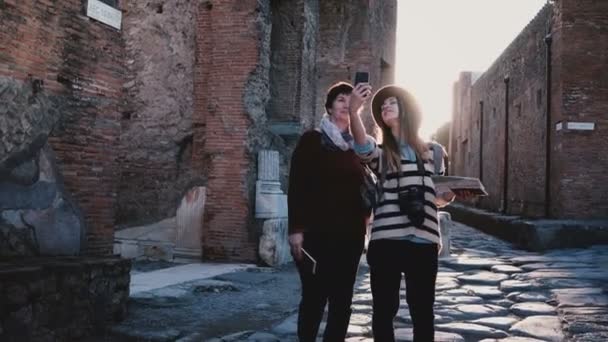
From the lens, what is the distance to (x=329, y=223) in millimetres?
3057

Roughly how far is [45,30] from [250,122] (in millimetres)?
3938

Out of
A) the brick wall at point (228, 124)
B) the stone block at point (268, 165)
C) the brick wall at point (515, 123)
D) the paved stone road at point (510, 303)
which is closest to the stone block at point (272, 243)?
the brick wall at point (228, 124)

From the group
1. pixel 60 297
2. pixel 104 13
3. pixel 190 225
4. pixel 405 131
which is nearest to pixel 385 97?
pixel 405 131

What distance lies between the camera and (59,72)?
4801 mm

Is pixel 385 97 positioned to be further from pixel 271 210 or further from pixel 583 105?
pixel 583 105

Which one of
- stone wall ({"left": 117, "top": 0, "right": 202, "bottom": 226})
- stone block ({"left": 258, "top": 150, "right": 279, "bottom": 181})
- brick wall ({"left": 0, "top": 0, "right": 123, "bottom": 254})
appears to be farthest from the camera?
stone wall ({"left": 117, "top": 0, "right": 202, "bottom": 226})

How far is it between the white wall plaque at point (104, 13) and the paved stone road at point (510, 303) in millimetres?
2773

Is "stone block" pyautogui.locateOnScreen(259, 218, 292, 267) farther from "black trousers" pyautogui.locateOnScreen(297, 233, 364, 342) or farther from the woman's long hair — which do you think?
the woman's long hair

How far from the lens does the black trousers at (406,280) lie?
2.79 meters

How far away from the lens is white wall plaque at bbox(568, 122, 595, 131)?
42.7 feet

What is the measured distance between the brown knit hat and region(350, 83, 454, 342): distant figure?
0.04ft

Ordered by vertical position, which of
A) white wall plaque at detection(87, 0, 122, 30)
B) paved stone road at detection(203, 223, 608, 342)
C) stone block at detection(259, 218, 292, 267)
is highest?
white wall plaque at detection(87, 0, 122, 30)

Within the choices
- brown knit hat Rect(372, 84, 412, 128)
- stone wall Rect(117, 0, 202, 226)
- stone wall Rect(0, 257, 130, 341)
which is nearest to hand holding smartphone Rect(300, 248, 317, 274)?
brown knit hat Rect(372, 84, 412, 128)

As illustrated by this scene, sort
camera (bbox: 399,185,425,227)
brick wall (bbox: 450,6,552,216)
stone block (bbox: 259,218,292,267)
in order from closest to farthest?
camera (bbox: 399,185,425,227), stone block (bbox: 259,218,292,267), brick wall (bbox: 450,6,552,216)
